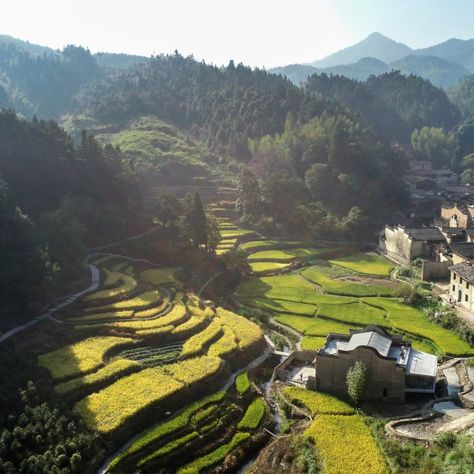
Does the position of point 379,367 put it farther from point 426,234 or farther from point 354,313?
point 426,234

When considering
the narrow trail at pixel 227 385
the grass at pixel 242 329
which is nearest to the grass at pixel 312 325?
the narrow trail at pixel 227 385

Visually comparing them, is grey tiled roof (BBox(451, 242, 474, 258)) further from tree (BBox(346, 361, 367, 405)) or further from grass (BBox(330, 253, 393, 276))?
tree (BBox(346, 361, 367, 405))

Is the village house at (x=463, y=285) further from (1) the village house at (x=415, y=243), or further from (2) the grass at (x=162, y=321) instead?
(2) the grass at (x=162, y=321)

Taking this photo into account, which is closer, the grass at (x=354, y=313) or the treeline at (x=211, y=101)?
the grass at (x=354, y=313)

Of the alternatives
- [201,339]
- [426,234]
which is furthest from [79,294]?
[426,234]

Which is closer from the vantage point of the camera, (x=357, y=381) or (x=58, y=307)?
(x=357, y=381)

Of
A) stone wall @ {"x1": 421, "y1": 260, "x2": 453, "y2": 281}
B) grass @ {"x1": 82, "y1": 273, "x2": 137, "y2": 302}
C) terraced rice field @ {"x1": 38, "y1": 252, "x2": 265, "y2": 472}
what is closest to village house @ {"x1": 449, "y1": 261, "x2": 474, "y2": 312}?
stone wall @ {"x1": 421, "y1": 260, "x2": 453, "y2": 281}
